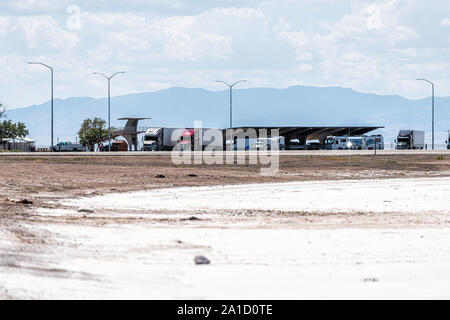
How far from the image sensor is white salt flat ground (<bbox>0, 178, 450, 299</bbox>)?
841 cm

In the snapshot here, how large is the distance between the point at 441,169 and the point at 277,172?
9.09 m

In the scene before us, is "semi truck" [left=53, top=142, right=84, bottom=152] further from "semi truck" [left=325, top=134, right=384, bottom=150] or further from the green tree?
"semi truck" [left=325, top=134, right=384, bottom=150]

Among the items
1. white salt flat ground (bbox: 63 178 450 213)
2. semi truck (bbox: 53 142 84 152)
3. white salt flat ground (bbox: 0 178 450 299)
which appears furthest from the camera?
semi truck (bbox: 53 142 84 152)

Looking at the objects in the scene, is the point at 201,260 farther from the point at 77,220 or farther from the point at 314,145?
the point at 314,145

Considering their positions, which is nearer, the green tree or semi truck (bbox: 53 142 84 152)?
semi truck (bbox: 53 142 84 152)

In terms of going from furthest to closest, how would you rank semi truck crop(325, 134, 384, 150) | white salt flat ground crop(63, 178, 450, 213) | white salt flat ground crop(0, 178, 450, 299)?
semi truck crop(325, 134, 384, 150) < white salt flat ground crop(63, 178, 450, 213) < white salt flat ground crop(0, 178, 450, 299)

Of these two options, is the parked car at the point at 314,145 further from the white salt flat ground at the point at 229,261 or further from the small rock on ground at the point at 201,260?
the small rock on ground at the point at 201,260

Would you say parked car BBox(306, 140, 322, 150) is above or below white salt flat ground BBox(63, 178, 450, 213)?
above

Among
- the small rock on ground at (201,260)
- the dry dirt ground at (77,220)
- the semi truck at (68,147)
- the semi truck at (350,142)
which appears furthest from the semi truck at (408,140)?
the small rock on ground at (201,260)

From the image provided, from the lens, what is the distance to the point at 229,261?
10.2 m

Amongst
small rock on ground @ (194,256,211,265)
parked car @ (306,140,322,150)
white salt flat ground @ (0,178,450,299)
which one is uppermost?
parked car @ (306,140,322,150)

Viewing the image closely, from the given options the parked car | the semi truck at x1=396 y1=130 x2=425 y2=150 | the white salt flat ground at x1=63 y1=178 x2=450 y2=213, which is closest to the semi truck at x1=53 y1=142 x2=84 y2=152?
the parked car

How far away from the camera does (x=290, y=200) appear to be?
21.0 metres
